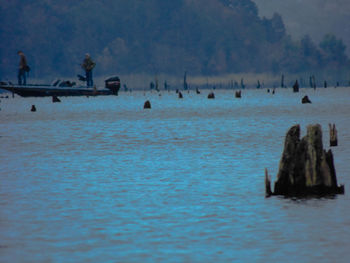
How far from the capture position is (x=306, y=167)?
16109mm

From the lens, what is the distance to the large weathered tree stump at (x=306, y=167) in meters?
16.2

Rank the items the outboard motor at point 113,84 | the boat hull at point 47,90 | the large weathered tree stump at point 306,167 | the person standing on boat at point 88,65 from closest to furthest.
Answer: the large weathered tree stump at point 306,167 < the boat hull at point 47,90 < the person standing on boat at point 88,65 < the outboard motor at point 113,84

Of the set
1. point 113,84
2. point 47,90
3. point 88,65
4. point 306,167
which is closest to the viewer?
point 306,167

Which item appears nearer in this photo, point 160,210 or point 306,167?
point 160,210

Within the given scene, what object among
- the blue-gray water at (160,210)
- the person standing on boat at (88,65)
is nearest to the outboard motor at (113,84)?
the person standing on boat at (88,65)

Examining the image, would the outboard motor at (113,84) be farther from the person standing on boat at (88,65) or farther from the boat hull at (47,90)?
the person standing on boat at (88,65)

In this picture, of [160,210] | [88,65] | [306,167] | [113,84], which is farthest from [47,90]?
[160,210]

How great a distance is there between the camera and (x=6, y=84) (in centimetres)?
9875

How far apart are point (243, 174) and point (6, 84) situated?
8216 cm

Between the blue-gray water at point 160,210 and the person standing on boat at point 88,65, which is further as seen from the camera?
the person standing on boat at point 88,65

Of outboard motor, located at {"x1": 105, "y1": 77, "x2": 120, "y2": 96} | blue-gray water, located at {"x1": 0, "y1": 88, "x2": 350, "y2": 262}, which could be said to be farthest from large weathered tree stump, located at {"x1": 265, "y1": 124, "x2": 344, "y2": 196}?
outboard motor, located at {"x1": 105, "y1": 77, "x2": 120, "y2": 96}

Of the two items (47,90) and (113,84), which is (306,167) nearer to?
(47,90)

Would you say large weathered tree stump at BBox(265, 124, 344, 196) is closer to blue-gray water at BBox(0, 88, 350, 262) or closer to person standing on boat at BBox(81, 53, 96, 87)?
blue-gray water at BBox(0, 88, 350, 262)

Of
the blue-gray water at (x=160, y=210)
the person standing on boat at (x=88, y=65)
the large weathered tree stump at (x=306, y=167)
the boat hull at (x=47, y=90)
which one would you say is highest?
the person standing on boat at (x=88, y=65)
